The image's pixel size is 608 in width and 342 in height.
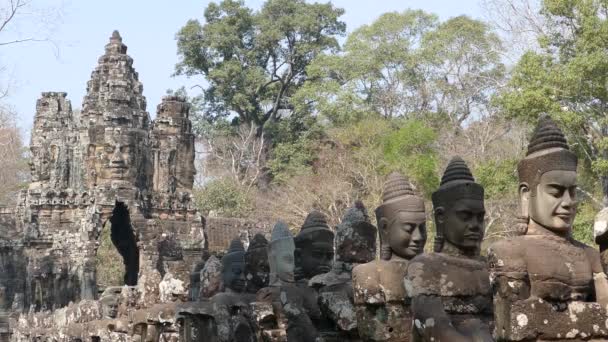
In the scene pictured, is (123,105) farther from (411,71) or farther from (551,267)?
(551,267)

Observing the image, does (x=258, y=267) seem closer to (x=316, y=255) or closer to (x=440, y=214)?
(x=316, y=255)


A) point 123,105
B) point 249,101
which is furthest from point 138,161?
point 249,101

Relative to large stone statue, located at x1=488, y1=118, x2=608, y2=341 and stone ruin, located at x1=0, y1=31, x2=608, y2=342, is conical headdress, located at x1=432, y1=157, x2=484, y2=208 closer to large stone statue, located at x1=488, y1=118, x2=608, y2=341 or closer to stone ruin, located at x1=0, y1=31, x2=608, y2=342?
stone ruin, located at x1=0, y1=31, x2=608, y2=342

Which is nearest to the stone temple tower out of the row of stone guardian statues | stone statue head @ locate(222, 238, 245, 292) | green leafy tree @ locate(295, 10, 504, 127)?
green leafy tree @ locate(295, 10, 504, 127)

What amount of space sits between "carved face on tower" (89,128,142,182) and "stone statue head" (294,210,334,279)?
2704 cm

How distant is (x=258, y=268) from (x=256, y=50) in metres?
42.7

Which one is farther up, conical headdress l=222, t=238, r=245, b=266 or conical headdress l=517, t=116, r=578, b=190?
conical headdress l=222, t=238, r=245, b=266

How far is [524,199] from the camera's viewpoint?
20.3ft

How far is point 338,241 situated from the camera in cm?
963

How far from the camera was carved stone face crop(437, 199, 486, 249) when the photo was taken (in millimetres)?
6930

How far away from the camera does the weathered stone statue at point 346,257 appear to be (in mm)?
9031

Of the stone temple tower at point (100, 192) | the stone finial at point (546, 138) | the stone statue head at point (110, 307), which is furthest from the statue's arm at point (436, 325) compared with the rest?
the stone temple tower at point (100, 192)

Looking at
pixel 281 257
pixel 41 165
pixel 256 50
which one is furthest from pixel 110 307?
pixel 256 50

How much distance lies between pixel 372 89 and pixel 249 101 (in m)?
9.16
